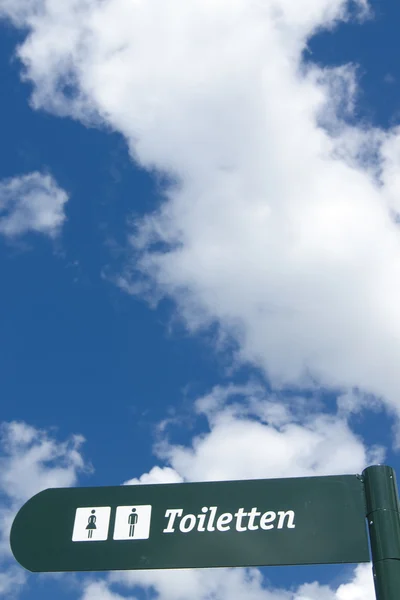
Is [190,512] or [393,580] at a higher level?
[190,512]

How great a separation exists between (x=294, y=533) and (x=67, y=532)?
169 centimetres

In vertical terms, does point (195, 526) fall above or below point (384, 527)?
above

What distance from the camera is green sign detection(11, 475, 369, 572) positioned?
477 centimetres

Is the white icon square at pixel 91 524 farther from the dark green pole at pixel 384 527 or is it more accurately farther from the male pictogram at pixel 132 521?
the dark green pole at pixel 384 527

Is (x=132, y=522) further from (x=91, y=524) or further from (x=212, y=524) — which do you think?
(x=212, y=524)

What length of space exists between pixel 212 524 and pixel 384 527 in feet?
3.99

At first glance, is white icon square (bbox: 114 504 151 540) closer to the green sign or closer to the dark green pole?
the green sign

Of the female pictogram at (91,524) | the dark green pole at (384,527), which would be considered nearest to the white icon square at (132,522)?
the female pictogram at (91,524)

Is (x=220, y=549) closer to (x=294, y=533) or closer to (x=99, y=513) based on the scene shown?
(x=294, y=533)

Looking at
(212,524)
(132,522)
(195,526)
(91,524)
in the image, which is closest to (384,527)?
(212,524)

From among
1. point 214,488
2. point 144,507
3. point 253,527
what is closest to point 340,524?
point 253,527

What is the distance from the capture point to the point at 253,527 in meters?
4.88

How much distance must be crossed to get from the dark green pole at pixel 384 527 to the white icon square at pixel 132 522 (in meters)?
1.61

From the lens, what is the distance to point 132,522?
507 cm
